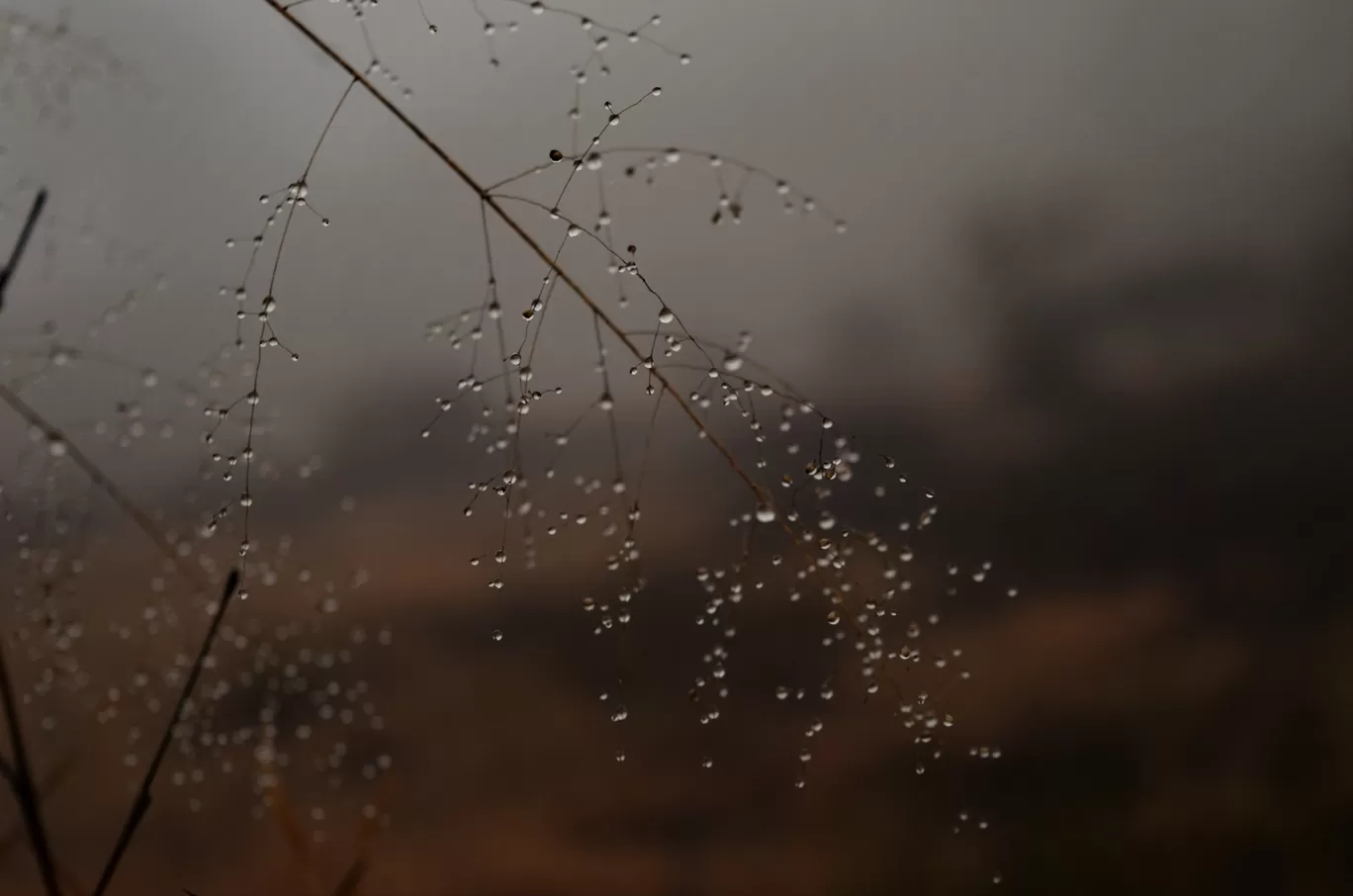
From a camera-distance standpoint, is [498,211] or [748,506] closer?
[498,211]

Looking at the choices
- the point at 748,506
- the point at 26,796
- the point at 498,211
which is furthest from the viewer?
the point at 748,506

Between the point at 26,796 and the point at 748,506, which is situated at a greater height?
the point at 748,506

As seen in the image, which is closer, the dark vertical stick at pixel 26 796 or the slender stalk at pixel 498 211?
the dark vertical stick at pixel 26 796

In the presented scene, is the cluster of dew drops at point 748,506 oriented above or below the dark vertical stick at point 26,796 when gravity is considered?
above

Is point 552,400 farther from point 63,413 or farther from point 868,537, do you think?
point 63,413

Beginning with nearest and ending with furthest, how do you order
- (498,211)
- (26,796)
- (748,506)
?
(26,796), (498,211), (748,506)

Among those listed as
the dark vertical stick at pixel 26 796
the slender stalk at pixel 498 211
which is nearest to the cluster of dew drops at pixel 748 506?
the slender stalk at pixel 498 211

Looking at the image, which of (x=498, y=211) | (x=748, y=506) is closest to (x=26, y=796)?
(x=498, y=211)

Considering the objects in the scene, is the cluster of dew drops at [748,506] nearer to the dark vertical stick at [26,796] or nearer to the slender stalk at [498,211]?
the slender stalk at [498,211]

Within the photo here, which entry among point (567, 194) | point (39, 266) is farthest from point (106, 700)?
point (567, 194)

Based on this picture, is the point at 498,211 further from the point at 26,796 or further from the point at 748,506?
the point at 748,506

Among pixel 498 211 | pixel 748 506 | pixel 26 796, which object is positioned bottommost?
pixel 26 796
